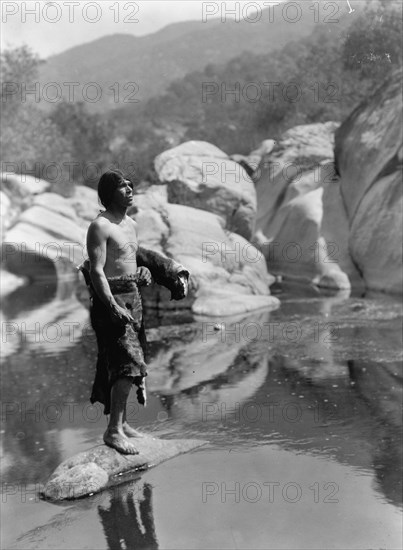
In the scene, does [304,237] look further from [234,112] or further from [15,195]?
[234,112]

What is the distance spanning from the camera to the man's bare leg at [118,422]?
259 inches

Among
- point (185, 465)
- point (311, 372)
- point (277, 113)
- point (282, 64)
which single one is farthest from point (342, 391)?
point (282, 64)

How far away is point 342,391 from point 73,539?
467cm

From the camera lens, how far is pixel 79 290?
78.3 ft

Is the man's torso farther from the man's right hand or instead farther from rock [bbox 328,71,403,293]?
rock [bbox 328,71,403,293]

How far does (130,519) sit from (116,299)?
5.53 ft

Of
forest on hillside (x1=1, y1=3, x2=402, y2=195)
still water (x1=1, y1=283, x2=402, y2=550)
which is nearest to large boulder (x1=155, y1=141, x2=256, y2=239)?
forest on hillside (x1=1, y1=3, x2=402, y2=195)

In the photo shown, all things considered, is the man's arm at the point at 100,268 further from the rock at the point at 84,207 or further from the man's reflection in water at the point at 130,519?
the rock at the point at 84,207

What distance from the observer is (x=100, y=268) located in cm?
618

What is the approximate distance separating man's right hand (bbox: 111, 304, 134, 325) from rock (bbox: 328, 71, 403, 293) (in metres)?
13.8

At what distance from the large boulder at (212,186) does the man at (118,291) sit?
54.0 feet

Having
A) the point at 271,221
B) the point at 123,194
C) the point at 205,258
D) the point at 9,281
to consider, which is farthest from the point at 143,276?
the point at 9,281

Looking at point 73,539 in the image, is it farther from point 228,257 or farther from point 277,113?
point 277,113

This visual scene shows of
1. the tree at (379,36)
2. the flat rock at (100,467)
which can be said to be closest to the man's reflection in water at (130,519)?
the flat rock at (100,467)
